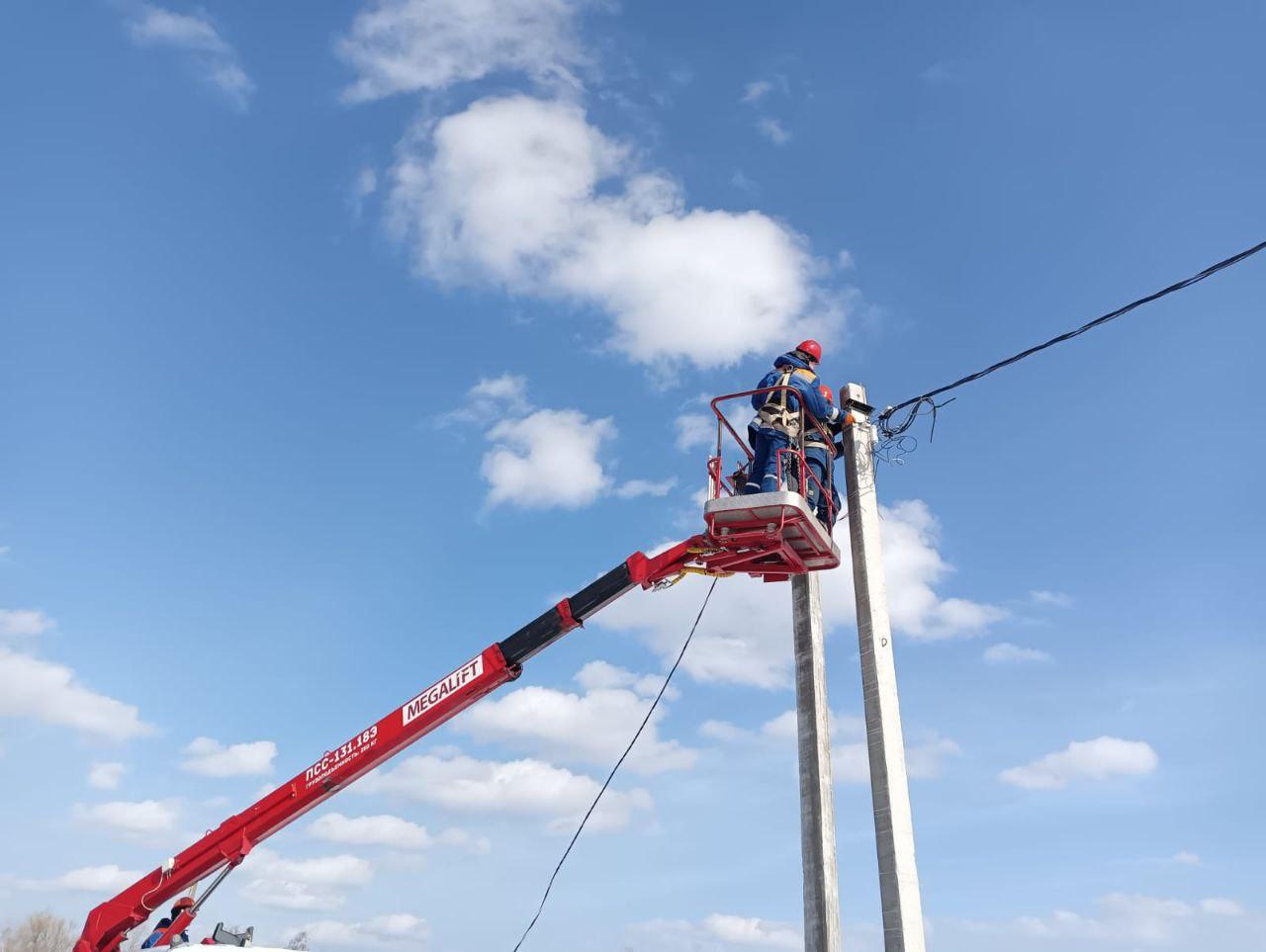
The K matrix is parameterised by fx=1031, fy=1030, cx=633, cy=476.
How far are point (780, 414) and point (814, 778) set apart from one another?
12.0ft

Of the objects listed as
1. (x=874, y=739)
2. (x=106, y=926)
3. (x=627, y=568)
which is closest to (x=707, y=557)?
(x=627, y=568)

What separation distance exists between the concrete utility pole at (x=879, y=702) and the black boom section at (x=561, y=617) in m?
2.65

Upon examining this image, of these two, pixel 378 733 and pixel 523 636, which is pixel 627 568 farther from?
pixel 378 733

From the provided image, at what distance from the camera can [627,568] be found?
450 inches

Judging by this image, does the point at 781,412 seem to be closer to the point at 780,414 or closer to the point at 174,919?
the point at 780,414

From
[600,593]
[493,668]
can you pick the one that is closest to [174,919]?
[493,668]

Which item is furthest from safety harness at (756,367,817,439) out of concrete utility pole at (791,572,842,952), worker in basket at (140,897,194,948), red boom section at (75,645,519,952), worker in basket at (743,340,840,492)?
worker in basket at (140,897,194,948)

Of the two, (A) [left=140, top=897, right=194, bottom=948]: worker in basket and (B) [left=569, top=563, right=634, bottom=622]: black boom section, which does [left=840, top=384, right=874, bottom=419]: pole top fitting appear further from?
(A) [left=140, top=897, right=194, bottom=948]: worker in basket

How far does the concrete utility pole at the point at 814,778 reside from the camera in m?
9.36

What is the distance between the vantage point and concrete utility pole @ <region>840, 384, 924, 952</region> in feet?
28.5

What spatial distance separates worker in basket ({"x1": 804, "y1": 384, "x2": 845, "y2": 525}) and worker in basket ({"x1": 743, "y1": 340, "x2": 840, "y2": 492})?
12 centimetres

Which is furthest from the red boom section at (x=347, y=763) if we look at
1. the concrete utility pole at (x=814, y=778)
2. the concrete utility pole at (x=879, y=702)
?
the concrete utility pole at (x=879, y=702)

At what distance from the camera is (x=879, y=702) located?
368 inches

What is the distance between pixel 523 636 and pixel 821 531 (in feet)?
12.6
